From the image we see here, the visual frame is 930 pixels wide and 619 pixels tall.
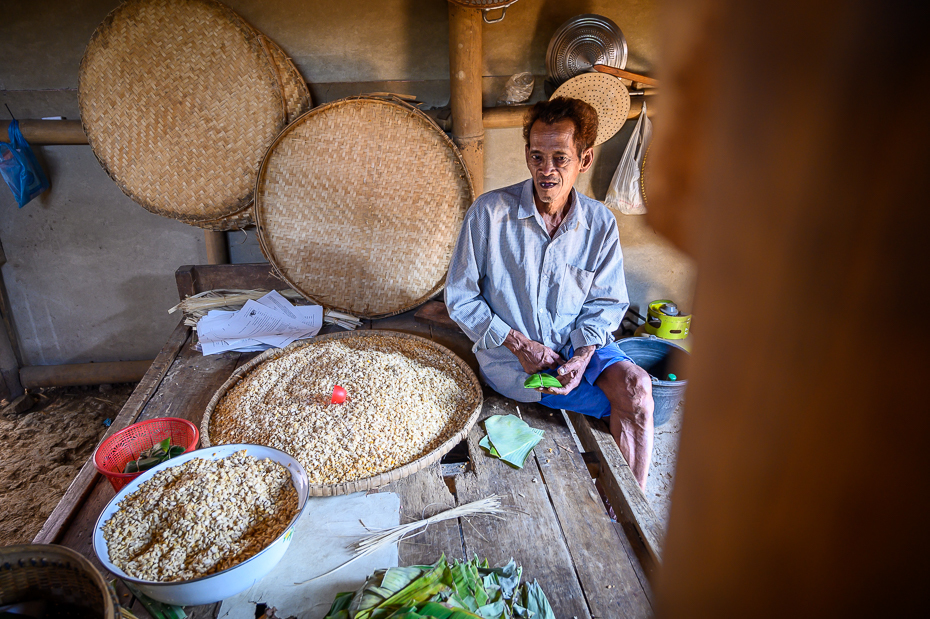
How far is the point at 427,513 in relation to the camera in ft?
4.78

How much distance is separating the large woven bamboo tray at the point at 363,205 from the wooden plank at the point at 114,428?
2.16ft

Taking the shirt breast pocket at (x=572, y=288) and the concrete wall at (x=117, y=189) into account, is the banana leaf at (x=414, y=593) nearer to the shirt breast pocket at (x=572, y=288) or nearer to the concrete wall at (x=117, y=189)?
the shirt breast pocket at (x=572, y=288)

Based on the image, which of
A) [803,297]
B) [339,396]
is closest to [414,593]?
[339,396]

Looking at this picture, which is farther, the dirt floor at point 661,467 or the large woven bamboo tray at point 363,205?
the large woven bamboo tray at point 363,205

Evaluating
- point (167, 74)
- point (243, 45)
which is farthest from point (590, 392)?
point (167, 74)

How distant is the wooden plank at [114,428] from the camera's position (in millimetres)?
1387

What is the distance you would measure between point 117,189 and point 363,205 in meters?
1.68

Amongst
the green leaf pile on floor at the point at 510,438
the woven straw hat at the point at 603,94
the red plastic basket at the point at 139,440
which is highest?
the woven straw hat at the point at 603,94

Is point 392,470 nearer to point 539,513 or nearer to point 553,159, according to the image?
point 539,513

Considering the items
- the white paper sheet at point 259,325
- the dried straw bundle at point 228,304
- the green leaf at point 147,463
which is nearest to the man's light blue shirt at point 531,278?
the dried straw bundle at point 228,304

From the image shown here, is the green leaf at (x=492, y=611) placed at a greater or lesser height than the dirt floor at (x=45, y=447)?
greater

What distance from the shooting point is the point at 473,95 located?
2602 millimetres

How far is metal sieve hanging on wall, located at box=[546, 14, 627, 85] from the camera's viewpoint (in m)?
2.61

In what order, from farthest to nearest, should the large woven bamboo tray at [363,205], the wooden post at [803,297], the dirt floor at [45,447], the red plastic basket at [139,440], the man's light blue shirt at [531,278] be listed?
1. the large woven bamboo tray at [363,205]
2. the dirt floor at [45,447]
3. the man's light blue shirt at [531,278]
4. the red plastic basket at [139,440]
5. the wooden post at [803,297]
